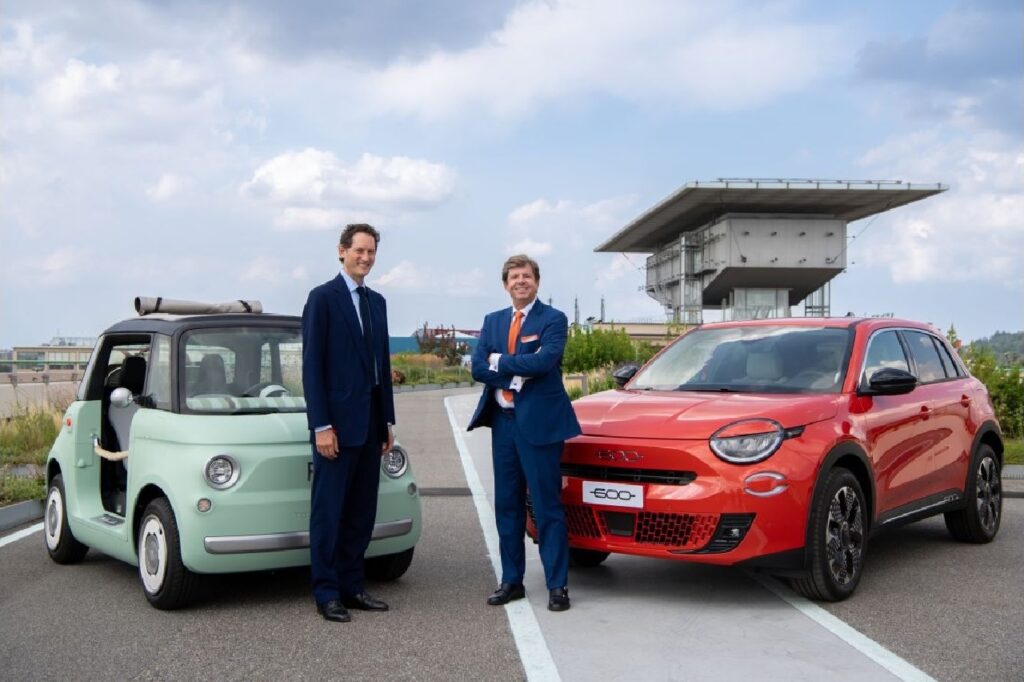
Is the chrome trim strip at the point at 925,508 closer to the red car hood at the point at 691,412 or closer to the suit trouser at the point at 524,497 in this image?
the red car hood at the point at 691,412

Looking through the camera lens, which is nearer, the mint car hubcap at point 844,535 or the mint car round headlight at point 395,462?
the mint car hubcap at point 844,535

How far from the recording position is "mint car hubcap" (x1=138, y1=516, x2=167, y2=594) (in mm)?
6048

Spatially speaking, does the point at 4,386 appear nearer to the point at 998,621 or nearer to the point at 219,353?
the point at 219,353

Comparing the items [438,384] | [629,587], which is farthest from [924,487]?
[438,384]

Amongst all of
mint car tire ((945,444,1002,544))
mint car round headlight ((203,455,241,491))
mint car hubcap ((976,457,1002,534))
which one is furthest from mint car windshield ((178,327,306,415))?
mint car hubcap ((976,457,1002,534))

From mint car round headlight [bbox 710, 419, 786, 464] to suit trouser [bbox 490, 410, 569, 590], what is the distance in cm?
86

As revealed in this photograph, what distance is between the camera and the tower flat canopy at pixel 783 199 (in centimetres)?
8294

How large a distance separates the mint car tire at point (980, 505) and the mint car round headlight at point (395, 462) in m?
4.24

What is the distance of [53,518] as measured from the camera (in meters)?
7.63

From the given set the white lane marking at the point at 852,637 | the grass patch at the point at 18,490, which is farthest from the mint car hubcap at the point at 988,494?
the grass patch at the point at 18,490

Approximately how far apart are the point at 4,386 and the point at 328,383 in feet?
83.0

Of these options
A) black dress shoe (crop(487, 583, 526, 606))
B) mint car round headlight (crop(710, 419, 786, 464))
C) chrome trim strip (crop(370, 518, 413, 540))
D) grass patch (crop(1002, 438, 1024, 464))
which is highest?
mint car round headlight (crop(710, 419, 786, 464))

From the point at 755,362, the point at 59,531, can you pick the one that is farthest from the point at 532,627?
the point at 59,531

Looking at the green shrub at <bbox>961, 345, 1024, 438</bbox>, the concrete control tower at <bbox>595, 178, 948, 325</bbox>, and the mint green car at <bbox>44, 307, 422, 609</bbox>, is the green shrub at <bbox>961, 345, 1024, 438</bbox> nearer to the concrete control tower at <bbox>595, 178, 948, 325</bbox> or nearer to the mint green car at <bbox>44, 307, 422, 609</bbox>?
the mint green car at <bbox>44, 307, 422, 609</bbox>
